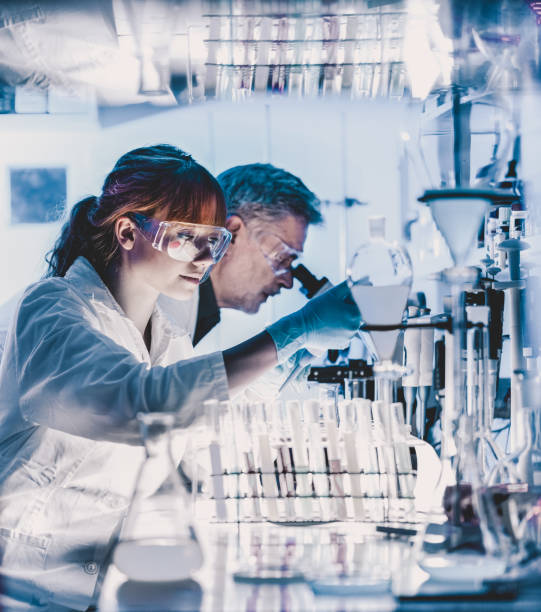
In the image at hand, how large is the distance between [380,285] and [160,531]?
25.4 inches

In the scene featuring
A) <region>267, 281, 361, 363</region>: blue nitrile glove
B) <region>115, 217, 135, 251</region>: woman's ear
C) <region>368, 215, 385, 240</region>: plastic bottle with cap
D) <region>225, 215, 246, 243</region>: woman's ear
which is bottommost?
<region>267, 281, 361, 363</region>: blue nitrile glove

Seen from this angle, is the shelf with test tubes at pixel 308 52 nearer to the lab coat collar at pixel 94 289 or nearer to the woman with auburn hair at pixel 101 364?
the woman with auburn hair at pixel 101 364

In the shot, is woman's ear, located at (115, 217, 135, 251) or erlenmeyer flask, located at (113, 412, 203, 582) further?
woman's ear, located at (115, 217, 135, 251)

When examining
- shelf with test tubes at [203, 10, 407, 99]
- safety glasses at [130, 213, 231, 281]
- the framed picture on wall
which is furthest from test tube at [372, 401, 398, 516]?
the framed picture on wall

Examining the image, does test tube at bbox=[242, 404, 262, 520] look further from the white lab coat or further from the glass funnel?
the glass funnel

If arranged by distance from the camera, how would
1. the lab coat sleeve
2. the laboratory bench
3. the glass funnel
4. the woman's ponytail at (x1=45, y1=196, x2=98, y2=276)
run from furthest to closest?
the woman's ponytail at (x1=45, y1=196, x2=98, y2=276) < the lab coat sleeve < the glass funnel < the laboratory bench

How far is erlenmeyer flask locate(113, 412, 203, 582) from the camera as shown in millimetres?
1246

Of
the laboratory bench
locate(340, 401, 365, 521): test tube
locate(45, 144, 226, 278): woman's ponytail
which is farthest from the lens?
locate(45, 144, 226, 278): woman's ponytail

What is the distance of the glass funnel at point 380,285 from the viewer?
1.56 metres

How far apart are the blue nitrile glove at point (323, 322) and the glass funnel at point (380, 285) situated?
488 mm

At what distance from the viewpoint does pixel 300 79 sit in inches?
99.0

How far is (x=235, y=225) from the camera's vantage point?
9.73 ft

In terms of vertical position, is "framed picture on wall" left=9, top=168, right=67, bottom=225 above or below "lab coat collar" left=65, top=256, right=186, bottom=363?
above

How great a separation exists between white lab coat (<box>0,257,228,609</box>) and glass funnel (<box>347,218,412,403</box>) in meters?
0.42
